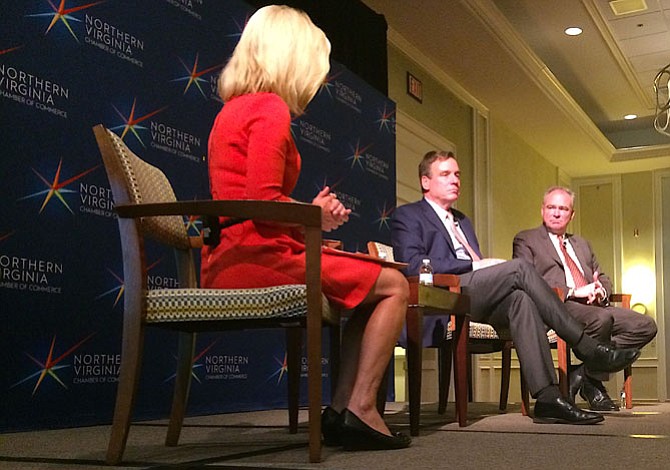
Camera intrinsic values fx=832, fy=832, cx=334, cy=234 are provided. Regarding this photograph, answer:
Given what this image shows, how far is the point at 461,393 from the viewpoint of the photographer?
3.01 metres

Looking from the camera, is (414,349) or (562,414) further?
(562,414)

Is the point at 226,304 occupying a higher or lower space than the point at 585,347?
higher

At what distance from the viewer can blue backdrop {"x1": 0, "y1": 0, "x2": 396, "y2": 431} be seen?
288 cm

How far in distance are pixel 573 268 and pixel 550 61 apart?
12.5 ft

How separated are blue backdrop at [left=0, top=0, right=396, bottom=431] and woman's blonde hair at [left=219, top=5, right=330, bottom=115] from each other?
3.76 feet

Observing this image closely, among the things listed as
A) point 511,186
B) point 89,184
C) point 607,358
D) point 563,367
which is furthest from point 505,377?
point 511,186

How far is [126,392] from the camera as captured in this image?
1.86 meters

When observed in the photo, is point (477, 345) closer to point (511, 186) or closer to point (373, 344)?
point (373, 344)

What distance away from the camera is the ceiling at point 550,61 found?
5.98 meters

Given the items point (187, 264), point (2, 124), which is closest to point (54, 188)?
point (2, 124)

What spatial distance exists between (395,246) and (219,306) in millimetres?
1784

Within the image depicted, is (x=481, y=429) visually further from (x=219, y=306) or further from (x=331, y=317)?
(x=219, y=306)

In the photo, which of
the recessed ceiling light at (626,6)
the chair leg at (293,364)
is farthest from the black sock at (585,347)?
the recessed ceiling light at (626,6)

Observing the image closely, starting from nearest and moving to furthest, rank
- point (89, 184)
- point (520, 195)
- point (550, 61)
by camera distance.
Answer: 1. point (89, 184)
2. point (550, 61)
3. point (520, 195)
